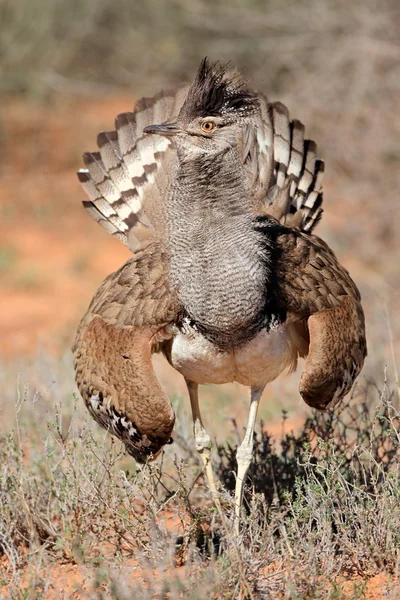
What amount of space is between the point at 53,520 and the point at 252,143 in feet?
7.06

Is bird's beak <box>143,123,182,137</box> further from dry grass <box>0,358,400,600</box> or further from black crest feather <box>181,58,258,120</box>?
dry grass <box>0,358,400,600</box>

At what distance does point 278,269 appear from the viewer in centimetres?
404

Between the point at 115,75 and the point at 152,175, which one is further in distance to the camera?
the point at 115,75

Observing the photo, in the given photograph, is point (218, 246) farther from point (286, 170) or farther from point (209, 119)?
point (286, 170)

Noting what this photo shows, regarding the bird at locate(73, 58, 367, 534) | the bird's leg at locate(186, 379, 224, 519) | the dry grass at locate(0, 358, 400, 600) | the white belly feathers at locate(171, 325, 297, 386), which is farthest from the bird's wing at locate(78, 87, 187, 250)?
the dry grass at locate(0, 358, 400, 600)

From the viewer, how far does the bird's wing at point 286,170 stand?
16.1 feet

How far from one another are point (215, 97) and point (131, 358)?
46.9 inches

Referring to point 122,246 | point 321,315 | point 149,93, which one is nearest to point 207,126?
point 321,315

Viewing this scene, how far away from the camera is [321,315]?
158 inches

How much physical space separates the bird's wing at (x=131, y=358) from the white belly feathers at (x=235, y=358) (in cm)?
13

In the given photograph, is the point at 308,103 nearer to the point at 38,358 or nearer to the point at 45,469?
the point at 38,358

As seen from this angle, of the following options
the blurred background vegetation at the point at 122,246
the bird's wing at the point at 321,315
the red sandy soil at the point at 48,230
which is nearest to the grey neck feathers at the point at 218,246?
the bird's wing at the point at 321,315

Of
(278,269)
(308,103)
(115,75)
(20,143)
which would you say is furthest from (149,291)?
(115,75)

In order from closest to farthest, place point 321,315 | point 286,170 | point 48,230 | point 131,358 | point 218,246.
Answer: point 218,246 → point 131,358 → point 321,315 → point 286,170 → point 48,230
